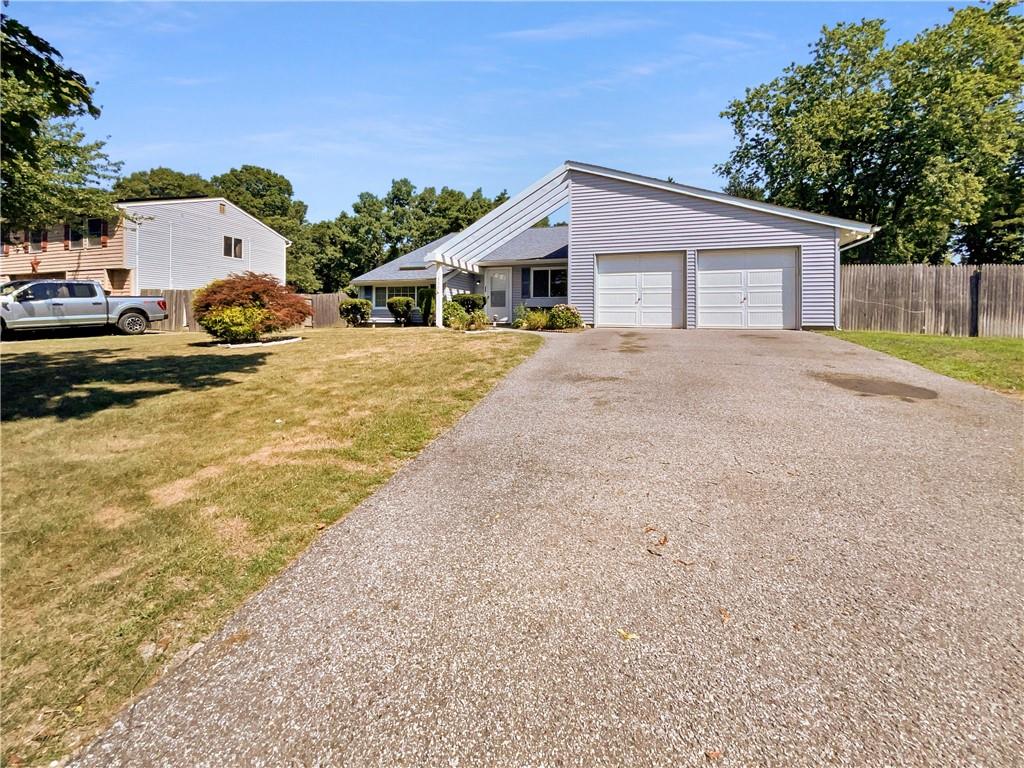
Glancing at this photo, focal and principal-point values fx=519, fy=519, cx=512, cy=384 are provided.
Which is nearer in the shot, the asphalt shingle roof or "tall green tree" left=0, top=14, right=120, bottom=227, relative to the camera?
"tall green tree" left=0, top=14, right=120, bottom=227

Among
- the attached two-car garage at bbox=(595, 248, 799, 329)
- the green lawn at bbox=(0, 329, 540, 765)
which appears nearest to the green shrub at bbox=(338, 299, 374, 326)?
the attached two-car garage at bbox=(595, 248, 799, 329)

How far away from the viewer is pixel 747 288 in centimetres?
1594

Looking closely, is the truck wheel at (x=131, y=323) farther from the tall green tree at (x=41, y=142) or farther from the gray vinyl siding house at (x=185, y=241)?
the gray vinyl siding house at (x=185, y=241)

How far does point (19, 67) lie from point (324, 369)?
510 centimetres

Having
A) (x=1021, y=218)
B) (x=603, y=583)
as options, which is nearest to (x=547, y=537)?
(x=603, y=583)

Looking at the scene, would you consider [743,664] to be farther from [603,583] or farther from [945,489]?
[945,489]

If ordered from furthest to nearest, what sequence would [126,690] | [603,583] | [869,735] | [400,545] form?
[400,545] < [603,583] < [126,690] < [869,735]

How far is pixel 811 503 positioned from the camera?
3592 millimetres

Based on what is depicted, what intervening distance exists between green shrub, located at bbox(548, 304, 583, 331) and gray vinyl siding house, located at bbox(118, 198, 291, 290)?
54.7ft

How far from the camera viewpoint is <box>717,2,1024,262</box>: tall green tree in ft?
66.5

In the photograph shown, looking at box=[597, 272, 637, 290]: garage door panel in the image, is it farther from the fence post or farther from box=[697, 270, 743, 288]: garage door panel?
the fence post

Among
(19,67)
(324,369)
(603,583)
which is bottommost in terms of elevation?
(603,583)

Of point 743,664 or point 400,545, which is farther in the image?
point 400,545

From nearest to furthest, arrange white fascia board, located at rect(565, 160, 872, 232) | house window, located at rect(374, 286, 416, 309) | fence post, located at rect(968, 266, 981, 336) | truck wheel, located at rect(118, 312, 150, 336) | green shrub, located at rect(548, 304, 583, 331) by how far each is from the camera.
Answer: fence post, located at rect(968, 266, 981, 336)
white fascia board, located at rect(565, 160, 872, 232)
green shrub, located at rect(548, 304, 583, 331)
truck wheel, located at rect(118, 312, 150, 336)
house window, located at rect(374, 286, 416, 309)
